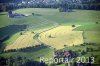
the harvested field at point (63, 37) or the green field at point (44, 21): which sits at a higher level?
the green field at point (44, 21)

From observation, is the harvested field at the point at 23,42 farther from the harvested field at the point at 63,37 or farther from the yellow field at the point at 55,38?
the harvested field at the point at 63,37

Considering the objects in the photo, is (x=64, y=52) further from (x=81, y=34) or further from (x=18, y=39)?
(x=18, y=39)

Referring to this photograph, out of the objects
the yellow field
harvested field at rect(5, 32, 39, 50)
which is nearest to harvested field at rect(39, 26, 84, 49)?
the yellow field

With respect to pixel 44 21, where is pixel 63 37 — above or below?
below

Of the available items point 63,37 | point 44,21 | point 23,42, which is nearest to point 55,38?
point 63,37

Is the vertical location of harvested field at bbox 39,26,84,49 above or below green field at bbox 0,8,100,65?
below

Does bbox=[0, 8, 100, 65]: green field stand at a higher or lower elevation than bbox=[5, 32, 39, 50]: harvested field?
higher

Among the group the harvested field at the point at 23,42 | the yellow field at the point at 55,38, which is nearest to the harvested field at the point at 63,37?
the yellow field at the point at 55,38

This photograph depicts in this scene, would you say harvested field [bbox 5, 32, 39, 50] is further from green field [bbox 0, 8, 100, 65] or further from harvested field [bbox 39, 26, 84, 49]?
harvested field [bbox 39, 26, 84, 49]

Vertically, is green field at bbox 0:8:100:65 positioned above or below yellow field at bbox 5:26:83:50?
above

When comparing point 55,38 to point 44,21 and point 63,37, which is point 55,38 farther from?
point 44,21
